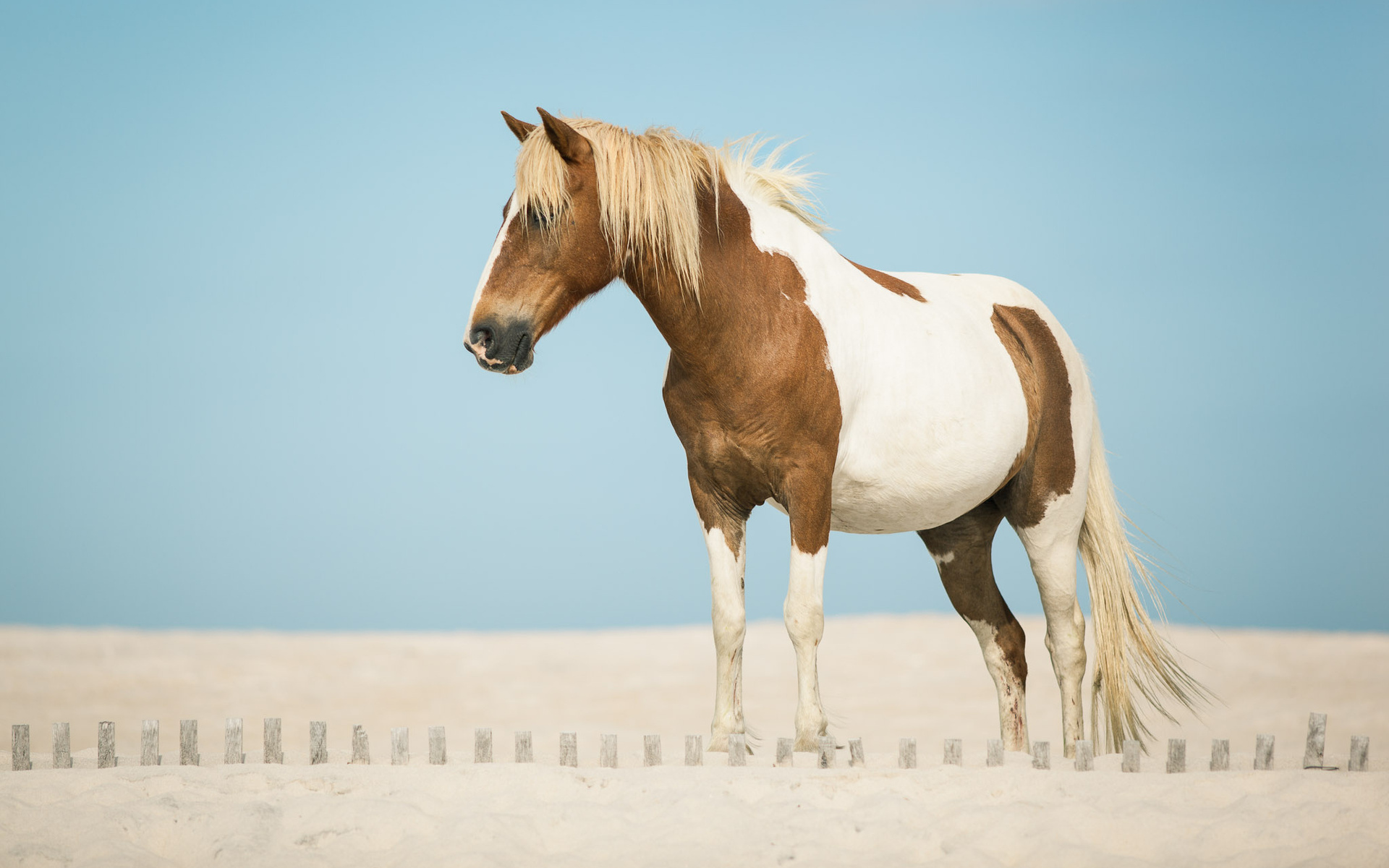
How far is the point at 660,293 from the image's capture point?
487 cm

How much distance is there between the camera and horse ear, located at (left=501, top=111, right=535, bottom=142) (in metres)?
4.75

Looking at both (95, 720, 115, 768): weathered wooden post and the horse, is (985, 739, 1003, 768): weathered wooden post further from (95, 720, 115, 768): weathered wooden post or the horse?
(95, 720, 115, 768): weathered wooden post

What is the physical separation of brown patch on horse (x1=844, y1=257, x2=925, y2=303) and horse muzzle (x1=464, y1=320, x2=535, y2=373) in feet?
5.83

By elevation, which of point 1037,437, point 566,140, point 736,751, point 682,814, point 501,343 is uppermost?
point 566,140

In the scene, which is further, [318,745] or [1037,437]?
[1037,437]

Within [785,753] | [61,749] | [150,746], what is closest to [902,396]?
[785,753]

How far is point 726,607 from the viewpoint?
17.1ft

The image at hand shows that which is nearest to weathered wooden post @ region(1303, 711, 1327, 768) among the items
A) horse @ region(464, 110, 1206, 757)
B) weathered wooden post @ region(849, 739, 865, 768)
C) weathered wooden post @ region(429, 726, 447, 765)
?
horse @ region(464, 110, 1206, 757)

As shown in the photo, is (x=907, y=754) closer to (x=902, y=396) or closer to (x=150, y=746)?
(x=902, y=396)

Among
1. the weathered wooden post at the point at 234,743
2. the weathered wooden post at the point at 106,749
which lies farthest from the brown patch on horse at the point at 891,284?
the weathered wooden post at the point at 106,749

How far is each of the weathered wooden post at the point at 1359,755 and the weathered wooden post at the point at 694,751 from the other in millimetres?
2846

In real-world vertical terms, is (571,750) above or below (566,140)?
below

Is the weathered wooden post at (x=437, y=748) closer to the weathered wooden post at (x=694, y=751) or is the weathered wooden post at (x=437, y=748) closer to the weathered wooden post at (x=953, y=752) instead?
the weathered wooden post at (x=694, y=751)

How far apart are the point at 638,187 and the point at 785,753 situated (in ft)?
7.54
